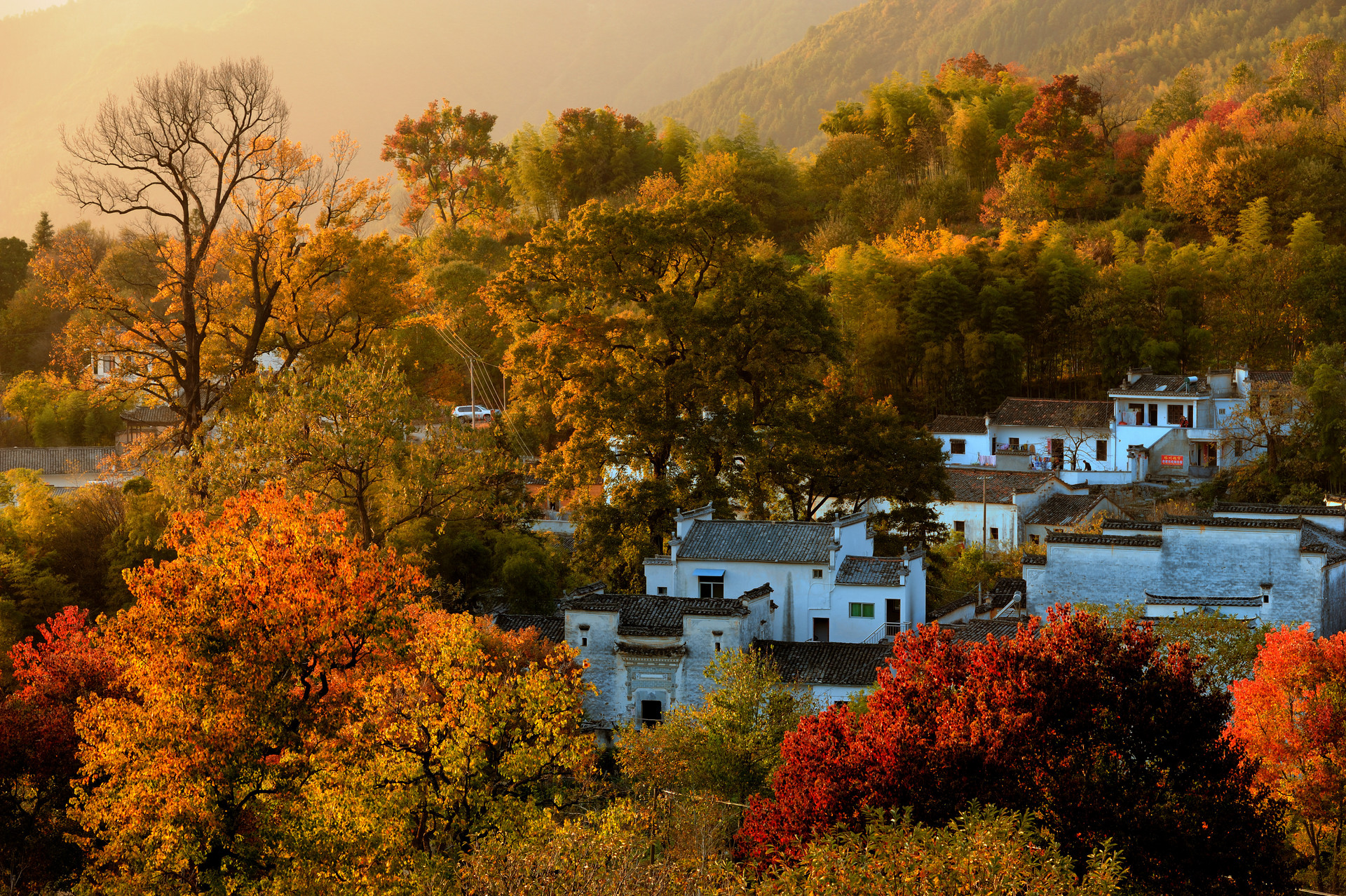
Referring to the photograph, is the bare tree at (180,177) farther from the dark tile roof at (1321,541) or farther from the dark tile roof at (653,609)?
the dark tile roof at (1321,541)

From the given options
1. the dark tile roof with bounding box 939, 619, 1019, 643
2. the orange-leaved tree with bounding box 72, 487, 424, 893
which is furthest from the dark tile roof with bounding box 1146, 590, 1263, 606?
the orange-leaved tree with bounding box 72, 487, 424, 893

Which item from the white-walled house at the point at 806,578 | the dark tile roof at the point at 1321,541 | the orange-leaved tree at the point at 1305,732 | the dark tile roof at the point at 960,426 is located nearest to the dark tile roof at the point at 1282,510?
the dark tile roof at the point at 1321,541

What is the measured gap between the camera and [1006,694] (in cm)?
1176

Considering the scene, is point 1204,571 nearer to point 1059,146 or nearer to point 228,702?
point 228,702

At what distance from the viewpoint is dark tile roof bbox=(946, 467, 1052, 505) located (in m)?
32.1

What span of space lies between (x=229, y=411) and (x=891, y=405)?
565 inches

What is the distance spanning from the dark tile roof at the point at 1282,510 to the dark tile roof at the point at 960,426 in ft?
42.4

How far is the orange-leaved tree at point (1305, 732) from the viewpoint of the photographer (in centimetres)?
1455

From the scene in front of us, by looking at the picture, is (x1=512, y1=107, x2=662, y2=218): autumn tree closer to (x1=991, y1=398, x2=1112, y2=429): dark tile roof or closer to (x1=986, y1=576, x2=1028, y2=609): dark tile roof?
(x1=991, y1=398, x2=1112, y2=429): dark tile roof

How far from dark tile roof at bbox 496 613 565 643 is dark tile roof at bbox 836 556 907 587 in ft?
16.3

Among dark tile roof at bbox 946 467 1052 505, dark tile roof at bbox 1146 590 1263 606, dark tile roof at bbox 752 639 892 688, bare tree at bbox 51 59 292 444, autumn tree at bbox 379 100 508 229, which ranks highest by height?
autumn tree at bbox 379 100 508 229

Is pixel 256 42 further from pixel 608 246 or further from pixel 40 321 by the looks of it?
pixel 608 246

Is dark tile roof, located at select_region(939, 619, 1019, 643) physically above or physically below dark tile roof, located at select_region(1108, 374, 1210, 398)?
below

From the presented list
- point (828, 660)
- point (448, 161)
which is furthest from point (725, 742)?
point (448, 161)
